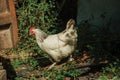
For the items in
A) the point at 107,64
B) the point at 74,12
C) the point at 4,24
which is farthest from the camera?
the point at 74,12

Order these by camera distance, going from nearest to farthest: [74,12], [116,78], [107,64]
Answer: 1. [116,78]
2. [107,64]
3. [74,12]

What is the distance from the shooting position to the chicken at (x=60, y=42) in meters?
6.46

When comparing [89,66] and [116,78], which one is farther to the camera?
[89,66]

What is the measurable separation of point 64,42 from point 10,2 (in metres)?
1.82

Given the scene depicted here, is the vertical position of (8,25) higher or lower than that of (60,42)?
higher

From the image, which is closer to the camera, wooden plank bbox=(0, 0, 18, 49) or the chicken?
the chicken

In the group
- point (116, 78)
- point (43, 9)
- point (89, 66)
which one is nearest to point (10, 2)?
point (43, 9)

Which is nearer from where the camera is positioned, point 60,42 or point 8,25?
point 60,42

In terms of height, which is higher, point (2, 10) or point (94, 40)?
point (2, 10)

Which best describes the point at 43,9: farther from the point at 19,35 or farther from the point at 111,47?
the point at 111,47

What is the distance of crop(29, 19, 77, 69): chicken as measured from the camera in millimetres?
6465

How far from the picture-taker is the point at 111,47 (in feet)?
23.8

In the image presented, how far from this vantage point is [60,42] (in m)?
6.47

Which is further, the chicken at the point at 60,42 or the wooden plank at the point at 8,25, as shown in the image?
the wooden plank at the point at 8,25
